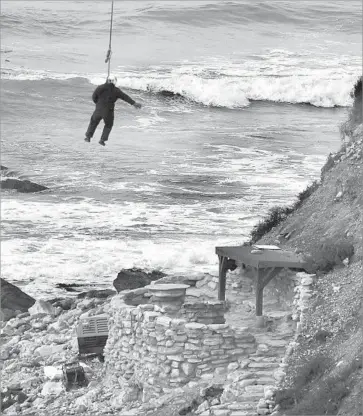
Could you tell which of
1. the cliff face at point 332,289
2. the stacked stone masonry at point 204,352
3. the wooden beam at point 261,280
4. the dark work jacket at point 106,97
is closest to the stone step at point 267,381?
the stacked stone masonry at point 204,352

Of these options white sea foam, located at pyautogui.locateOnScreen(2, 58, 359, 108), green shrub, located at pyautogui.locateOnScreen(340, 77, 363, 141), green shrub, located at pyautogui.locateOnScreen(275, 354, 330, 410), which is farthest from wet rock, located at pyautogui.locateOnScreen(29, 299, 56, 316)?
white sea foam, located at pyautogui.locateOnScreen(2, 58, 359, 108)

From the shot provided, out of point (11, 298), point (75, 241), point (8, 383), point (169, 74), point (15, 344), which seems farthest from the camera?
point (169, 74)

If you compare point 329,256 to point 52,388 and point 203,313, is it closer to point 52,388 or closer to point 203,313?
point 203,313

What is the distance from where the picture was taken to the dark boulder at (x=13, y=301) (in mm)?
28336

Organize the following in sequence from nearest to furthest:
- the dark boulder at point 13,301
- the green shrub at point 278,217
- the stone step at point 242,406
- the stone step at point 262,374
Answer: the stone step at point 242,406
the stone step at point 262,374
the green shrub at point 278,217
the dark boulder at point 13,301

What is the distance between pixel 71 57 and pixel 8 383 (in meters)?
51.5

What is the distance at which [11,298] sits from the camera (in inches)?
1148

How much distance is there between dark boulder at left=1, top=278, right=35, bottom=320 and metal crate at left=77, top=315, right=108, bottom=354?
11.8 feet

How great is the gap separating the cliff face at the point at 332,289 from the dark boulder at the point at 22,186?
19840 mm

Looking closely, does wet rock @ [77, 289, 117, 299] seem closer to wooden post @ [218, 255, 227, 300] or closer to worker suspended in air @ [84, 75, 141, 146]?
wooden post @ [218, 255, 227, 300]

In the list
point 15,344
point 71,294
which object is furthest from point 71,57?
point 15,344

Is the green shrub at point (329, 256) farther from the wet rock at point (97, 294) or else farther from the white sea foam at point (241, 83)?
the white sea foam at point (241, 83)

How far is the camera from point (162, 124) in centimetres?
6081

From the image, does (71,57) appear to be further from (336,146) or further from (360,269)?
(360,269)
